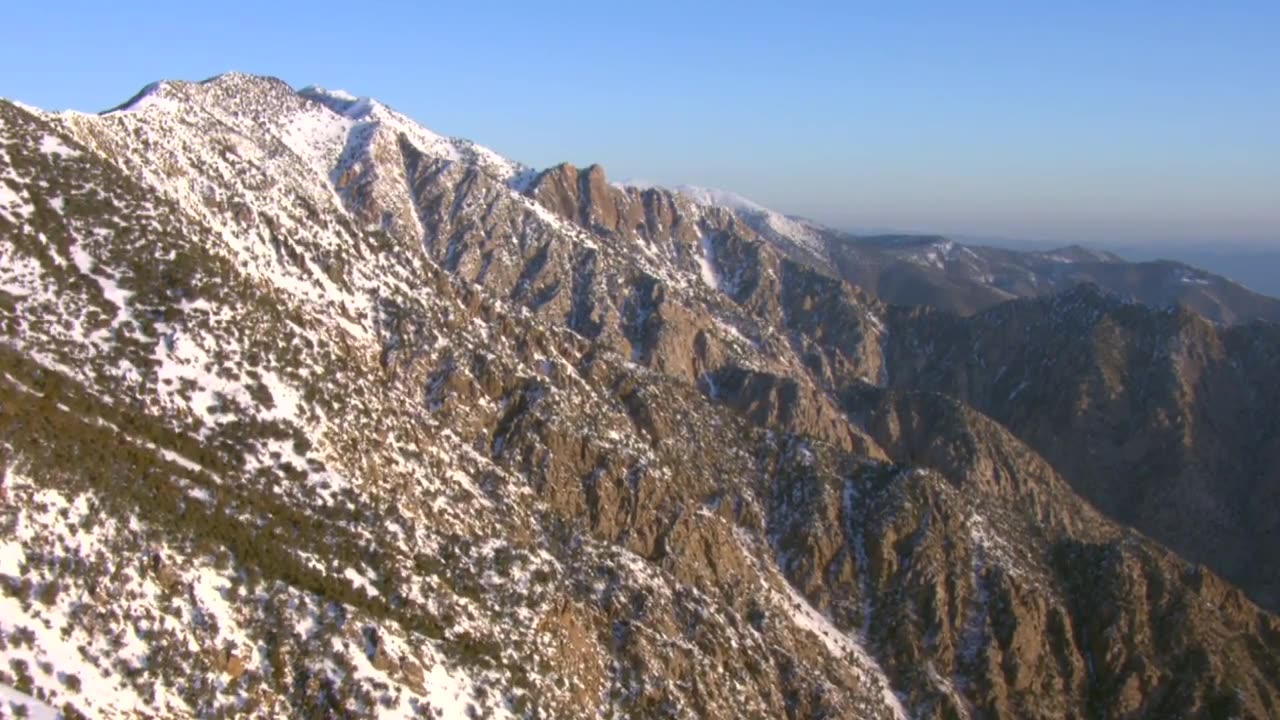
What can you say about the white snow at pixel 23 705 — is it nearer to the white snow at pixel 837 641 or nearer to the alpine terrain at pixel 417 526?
the alpine terrain at pixel 417 526

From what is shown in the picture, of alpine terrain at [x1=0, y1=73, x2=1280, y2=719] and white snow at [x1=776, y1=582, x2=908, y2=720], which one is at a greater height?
alpine terrain at [x1=0, y1=73, x2=1280, y2=719]

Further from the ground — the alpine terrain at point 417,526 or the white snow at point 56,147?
the white snow at point 56,147

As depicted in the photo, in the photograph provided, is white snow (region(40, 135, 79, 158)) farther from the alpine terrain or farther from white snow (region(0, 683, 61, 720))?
white snow (region(0, 683, 61, 720))

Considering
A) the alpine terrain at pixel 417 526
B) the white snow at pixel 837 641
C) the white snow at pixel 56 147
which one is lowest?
the white snow at pixel 837 641

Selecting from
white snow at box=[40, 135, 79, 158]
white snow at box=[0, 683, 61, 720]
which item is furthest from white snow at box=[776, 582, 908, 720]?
white snow at box=[40, 135, 79, 158]

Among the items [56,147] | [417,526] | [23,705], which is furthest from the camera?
[56,147]

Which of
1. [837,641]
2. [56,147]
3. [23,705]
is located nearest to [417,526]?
[23,705]

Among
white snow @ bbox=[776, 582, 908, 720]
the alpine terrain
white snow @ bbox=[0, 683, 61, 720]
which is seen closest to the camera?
white snow @ bbox=[0, 683, 61, 720]

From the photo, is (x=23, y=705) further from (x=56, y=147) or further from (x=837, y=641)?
(x=837, y=641)

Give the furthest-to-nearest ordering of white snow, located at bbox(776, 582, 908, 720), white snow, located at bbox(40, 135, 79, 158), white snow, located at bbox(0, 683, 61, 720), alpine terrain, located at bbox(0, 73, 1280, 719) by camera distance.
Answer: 1. white snow, located at bbox(776, 582, 908, 720)
2. white snow, located at bbox(40, 135, 79, 158)
3. alpine terrain, located at bbox(0, 73, 1280, 719)
4. white snow, located at bbox(0, 683, 61, 720)

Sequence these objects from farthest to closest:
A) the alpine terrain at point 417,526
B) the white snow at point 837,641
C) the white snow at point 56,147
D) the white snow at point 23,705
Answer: the white snow at point 837,641 → the white snow at point 56,147 → the alpine terrain at point 417,526 → the white snow at point 23,705

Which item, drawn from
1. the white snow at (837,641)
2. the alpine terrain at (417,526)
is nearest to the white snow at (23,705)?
the alpine terrain at (417,526)
